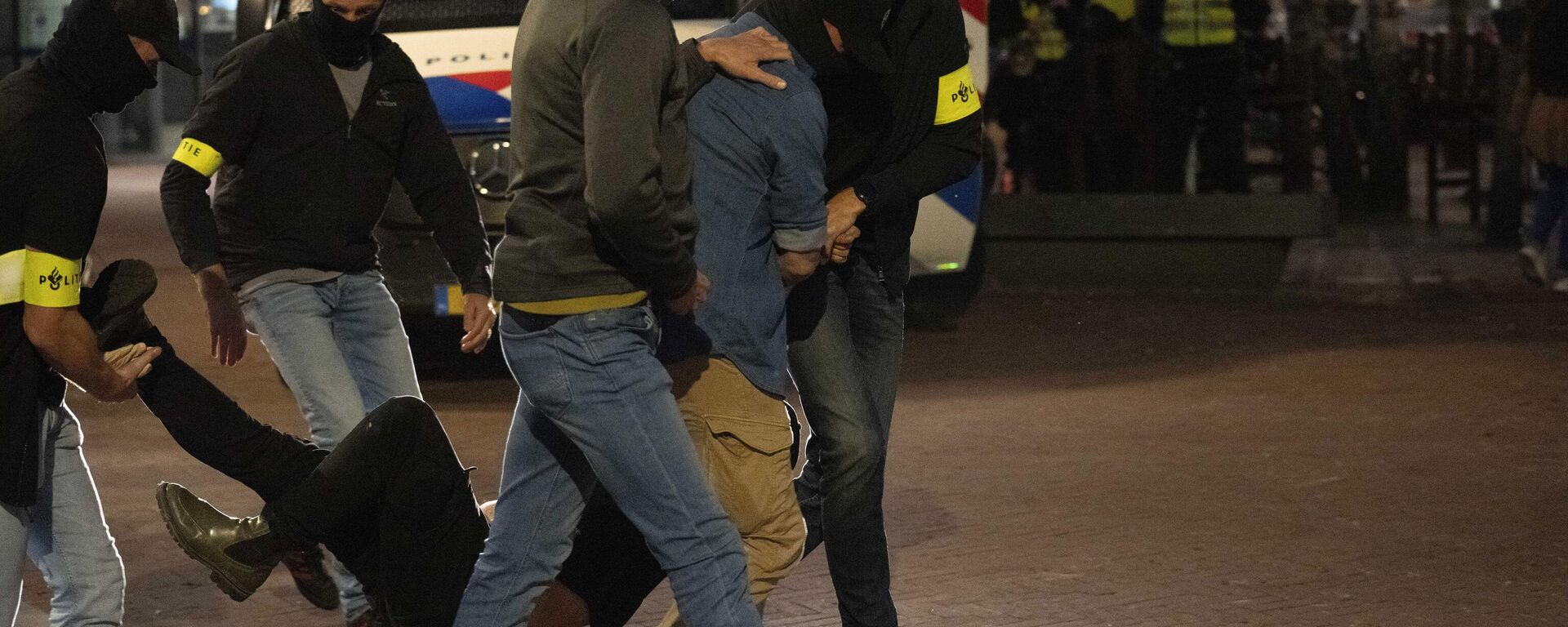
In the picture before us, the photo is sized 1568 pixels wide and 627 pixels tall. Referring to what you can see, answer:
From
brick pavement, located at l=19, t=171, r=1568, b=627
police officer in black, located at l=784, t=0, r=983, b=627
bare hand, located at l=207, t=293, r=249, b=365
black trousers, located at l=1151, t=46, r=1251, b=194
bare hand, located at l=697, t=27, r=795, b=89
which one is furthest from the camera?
black trousers, located at l=1151, t=46, r=1251, b=194

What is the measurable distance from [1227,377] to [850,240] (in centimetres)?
506

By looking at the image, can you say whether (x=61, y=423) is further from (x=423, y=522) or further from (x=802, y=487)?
(x=802, y=487)

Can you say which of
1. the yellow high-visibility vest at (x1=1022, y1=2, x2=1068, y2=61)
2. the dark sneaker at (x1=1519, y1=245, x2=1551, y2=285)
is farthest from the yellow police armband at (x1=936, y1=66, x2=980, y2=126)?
the yellow high-visibility vest at (x1=1022, y1=2, x2=1068, y2=61)

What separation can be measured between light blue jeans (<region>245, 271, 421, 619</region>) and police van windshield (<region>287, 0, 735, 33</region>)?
394cm

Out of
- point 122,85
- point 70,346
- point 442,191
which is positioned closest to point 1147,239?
point 442,191

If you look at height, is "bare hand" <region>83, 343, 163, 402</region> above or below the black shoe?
below

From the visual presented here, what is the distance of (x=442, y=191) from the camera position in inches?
199

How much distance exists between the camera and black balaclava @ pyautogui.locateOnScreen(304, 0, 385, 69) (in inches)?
191

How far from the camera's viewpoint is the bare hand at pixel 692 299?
368 centimetres

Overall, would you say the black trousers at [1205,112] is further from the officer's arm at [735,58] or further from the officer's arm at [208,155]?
the officer's arm at [735,58]

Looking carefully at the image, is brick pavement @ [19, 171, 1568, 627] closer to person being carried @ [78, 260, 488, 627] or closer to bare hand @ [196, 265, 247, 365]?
bare hand @ [196, 265, 247, 365]

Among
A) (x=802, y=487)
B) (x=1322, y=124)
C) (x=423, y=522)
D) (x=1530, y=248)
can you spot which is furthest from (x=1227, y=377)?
(x=1322, y=124)

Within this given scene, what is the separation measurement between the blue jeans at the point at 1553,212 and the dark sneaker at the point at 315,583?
8663 millimetres

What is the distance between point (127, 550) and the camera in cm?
598
